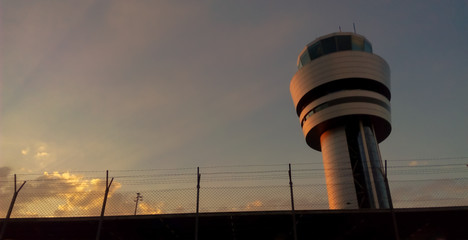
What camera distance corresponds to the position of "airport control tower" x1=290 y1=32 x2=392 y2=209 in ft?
128

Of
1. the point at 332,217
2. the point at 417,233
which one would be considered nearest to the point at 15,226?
the point at 332,217

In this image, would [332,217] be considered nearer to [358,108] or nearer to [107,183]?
[107,183]

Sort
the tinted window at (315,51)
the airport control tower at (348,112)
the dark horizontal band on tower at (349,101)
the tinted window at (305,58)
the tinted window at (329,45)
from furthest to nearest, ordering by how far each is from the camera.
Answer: the tinted window at (305,58) < the tinted window at (315,51) < the tinted window at (329,45) < the dark horizontal band on tower at (349,101) < the airport control tower at (348,112)

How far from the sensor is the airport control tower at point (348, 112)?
39062 millimetres

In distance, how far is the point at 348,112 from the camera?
40.4 m

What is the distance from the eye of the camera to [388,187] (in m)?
14.9

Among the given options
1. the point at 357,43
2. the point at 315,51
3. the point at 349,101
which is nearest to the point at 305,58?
the point at 315,51

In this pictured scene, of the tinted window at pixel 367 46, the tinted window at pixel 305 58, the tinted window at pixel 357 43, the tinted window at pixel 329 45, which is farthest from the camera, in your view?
the tinted window at pixel 305 58

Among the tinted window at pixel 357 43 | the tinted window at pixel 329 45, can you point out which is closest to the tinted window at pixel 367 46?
the tinted window at pixel 357 43

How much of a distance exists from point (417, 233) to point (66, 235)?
21.1 metres

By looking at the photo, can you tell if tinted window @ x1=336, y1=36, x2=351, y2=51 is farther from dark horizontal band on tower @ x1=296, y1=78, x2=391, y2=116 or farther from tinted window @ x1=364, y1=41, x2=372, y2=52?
dark horizontal band on tower @ x1=296, y1=78, x2=391, y2=116

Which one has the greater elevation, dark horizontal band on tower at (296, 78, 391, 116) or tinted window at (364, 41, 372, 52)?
A: tinted window at (364, 41, 372, 52)

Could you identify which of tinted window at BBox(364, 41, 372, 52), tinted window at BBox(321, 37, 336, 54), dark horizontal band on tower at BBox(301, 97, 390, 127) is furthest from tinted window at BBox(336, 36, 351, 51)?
dark horizontal band on tower at BBox(301, 97, 390, 127)

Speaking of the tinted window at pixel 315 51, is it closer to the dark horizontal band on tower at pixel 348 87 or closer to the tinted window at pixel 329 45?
the tinted window at pixel 329 45
